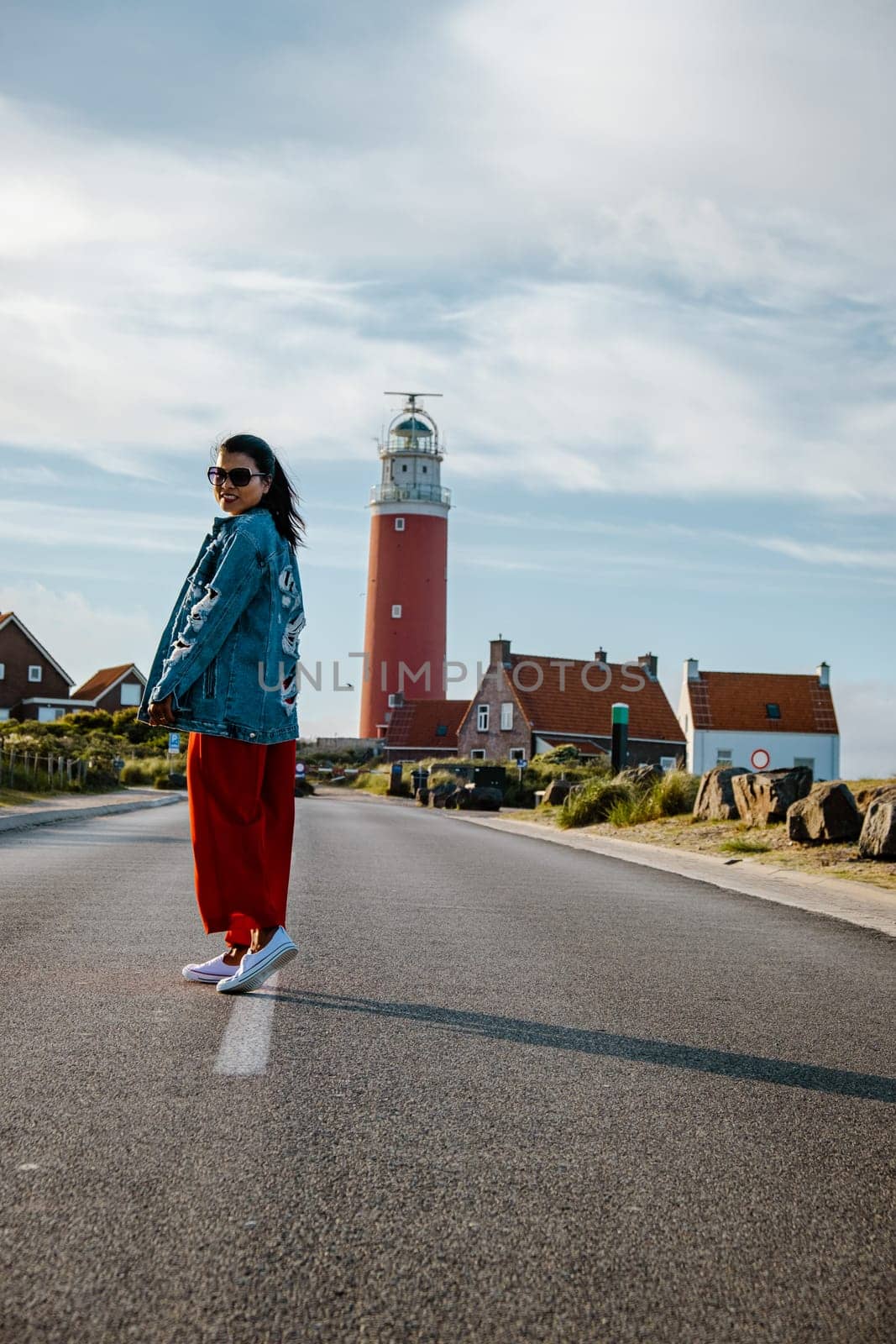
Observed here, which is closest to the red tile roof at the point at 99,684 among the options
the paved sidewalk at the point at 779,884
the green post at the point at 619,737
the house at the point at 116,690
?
the house at the point at 116,690

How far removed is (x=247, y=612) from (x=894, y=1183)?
10.7ft

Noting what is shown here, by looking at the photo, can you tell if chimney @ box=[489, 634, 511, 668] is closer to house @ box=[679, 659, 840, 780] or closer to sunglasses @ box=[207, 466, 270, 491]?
house @ box=[679, 659, 840, 780]

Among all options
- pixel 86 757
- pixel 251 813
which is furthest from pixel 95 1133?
pixel 86 757

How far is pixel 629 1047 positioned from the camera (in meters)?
4.54

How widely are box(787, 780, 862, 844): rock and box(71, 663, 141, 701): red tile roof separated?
65.9 m

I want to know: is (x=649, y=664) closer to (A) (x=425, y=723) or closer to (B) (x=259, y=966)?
(A) (x=425, y=723)

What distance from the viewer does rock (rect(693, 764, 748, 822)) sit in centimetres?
1712

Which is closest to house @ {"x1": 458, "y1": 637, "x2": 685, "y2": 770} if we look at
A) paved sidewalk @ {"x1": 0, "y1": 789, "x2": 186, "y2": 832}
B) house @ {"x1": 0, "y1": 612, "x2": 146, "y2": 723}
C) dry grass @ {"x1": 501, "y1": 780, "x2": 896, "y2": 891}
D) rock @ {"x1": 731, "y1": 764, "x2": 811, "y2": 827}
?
house @ {"x1": 0, "y1": 612, "x2": 146, "y2": 723}

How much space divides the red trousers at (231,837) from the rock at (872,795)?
811 cm

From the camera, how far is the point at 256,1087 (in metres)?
3.77

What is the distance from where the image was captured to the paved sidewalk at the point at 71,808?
18.1 meters

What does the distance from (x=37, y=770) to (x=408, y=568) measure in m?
Result: 39.1

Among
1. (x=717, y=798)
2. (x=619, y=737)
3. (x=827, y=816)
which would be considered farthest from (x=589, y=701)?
(x=827, y=816)

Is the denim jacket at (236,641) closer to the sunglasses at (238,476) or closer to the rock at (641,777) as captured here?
the sunglasses at (238,476)
